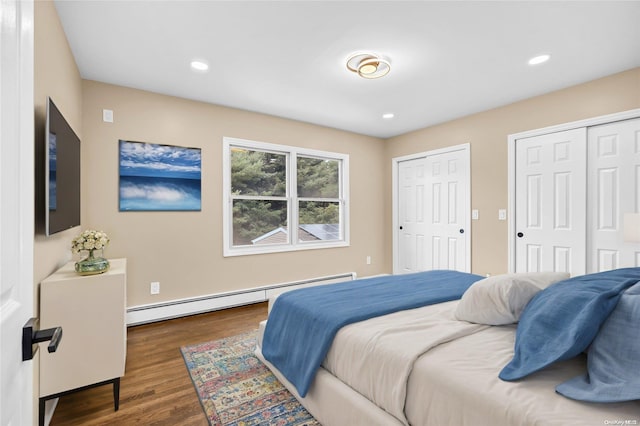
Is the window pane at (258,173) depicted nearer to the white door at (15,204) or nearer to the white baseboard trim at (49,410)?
the white baseboard trim at (49,410)

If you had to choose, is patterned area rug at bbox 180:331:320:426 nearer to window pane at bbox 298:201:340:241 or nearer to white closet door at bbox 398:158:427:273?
window pane at bbox 298:201:340:241

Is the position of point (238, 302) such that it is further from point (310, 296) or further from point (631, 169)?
point (631, 169)

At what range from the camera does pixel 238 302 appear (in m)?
3.83

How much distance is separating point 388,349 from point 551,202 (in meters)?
3.11

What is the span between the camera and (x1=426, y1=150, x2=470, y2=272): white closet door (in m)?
4.21

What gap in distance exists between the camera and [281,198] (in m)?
4.30

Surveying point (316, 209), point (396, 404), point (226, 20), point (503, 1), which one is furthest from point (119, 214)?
point (503, 1)

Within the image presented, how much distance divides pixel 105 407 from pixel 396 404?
1.79 metres

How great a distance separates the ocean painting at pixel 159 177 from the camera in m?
3.19

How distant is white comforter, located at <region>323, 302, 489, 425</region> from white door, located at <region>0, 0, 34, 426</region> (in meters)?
1.17

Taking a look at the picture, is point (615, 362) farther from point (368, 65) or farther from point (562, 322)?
point (368, 65)

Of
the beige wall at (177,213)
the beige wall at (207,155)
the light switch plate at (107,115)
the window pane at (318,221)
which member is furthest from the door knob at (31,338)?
the window pane at (318,221)

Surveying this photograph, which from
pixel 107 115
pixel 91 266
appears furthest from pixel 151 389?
pixel 107 115

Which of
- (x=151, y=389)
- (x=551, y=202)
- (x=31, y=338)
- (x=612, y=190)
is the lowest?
A: (x=151, y=389)
